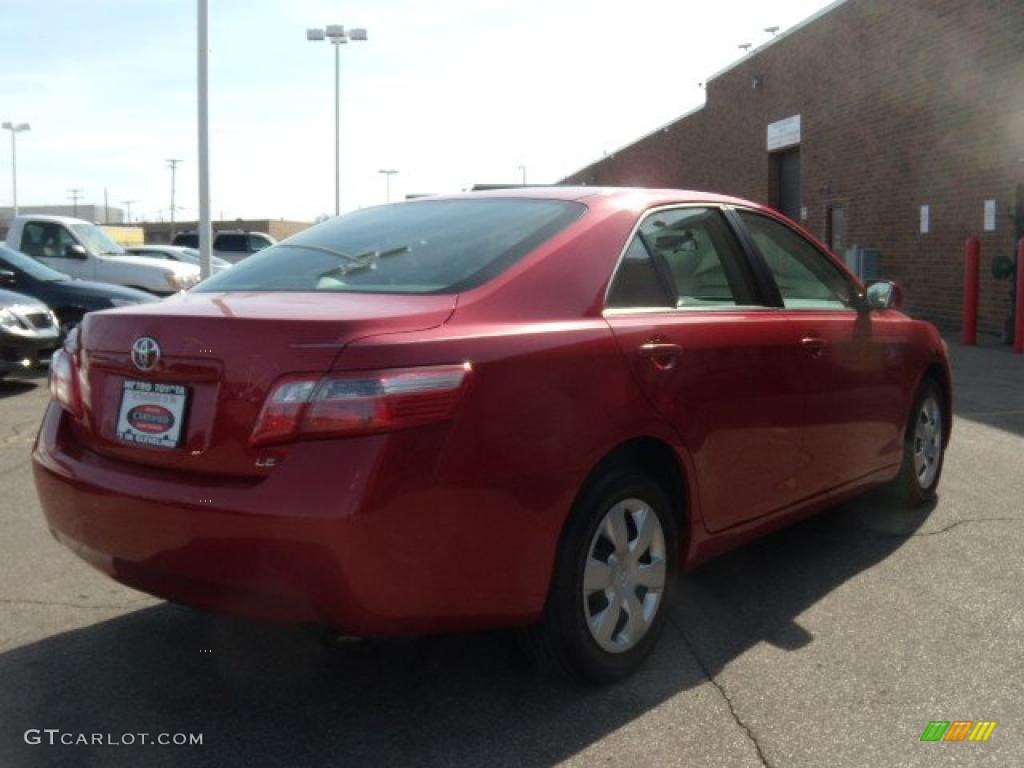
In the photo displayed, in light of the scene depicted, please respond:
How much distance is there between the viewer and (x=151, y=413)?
10.1ft

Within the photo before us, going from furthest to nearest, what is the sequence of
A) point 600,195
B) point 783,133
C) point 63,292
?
point 783,133
point 63,292
point 600,195

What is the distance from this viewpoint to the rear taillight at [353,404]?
9.11ft

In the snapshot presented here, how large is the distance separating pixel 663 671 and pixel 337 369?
1.62 meters

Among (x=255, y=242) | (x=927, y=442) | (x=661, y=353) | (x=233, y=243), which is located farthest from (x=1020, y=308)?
(x=233, y=243)

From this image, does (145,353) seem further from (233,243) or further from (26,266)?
(233,243)

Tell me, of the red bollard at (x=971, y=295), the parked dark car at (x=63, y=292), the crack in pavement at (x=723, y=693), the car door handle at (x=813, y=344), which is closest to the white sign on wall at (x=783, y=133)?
the red bollard at (x=971, y=295)

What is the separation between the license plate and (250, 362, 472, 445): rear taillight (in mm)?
307

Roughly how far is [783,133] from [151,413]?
25751 millimetres

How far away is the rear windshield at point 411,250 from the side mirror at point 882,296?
2016mm

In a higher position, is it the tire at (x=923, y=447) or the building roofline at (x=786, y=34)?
the building roofline at (x=786, y=34)

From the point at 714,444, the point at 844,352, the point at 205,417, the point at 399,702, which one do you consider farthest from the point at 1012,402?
the point at 205,417

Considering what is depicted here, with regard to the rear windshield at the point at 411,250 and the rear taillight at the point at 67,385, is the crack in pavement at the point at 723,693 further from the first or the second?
the rear taillight at the point at 67,385

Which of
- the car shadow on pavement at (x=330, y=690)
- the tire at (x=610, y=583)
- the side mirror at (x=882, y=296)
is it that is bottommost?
the car shadow on pavement at (x=330, y=690)

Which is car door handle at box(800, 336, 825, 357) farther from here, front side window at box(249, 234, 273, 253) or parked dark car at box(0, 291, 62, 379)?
front side window at box(249, 234, 273, 253)
